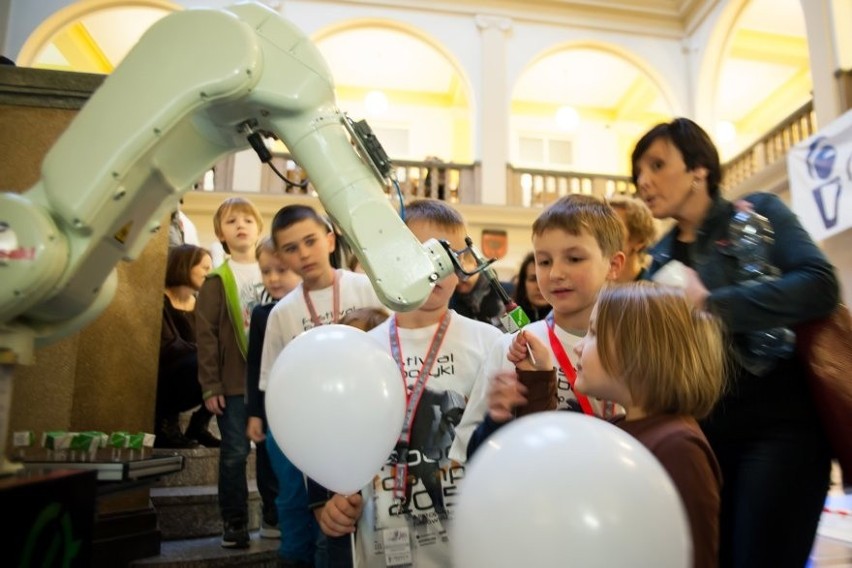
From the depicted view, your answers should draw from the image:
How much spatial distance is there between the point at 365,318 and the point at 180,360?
1501mm

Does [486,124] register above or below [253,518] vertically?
above

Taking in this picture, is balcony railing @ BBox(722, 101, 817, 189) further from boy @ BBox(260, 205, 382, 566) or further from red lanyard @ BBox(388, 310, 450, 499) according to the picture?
red lanyard @ BBox(388, 310, 450, 499)

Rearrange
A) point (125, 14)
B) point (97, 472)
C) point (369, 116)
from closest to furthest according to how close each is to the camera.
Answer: point (97, 472), point (125, 14), point (369, 116)

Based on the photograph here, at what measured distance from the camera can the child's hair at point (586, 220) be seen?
4.83ft

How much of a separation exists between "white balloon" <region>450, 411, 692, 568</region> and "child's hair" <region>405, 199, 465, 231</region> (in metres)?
1.12

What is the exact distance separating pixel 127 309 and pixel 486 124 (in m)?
7.46

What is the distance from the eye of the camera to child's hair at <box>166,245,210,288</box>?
10.8 ft

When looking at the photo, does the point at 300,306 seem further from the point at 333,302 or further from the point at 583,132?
the point at 583,132

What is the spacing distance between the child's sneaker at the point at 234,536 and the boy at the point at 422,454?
3.25 feet

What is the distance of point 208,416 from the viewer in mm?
3344

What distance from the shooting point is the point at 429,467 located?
152cm

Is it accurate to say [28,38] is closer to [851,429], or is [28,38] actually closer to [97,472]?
[97,472]

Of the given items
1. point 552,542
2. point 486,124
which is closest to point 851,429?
point 552,542

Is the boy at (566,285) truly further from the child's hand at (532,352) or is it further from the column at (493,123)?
the column at (493,123)
